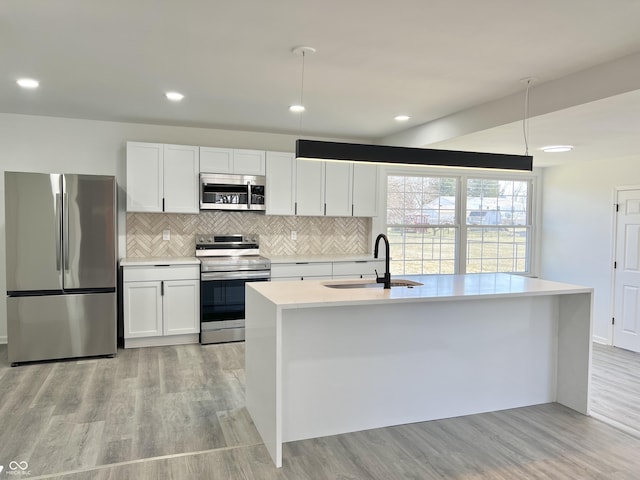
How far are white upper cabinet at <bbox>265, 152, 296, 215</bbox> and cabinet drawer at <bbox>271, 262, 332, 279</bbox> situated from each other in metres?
0.68

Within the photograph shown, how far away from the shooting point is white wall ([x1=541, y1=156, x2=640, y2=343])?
5621 millimetres

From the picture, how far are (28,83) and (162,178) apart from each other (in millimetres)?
1555

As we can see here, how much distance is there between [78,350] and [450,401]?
135 inches

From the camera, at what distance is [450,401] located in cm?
322

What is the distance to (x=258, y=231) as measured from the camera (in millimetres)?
5711

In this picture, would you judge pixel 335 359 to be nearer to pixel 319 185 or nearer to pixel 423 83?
pixel 423 83

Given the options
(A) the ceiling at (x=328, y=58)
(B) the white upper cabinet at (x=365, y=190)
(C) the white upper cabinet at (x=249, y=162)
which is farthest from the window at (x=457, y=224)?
(C) the white upper cabinet at (x=249, y=162)

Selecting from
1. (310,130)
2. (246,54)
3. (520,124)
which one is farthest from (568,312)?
(310,130)

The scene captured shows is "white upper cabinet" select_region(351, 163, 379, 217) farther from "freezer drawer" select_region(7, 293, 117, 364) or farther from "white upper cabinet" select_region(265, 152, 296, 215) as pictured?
"freezer drawer" select_region(7, 293, 117, 364)

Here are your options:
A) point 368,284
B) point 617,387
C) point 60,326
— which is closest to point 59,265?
point 60,326

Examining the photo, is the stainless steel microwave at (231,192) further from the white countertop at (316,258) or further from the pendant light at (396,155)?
the pendant light at (396,155)

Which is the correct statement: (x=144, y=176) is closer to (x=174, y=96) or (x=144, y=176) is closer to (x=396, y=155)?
(x=174, y=96)

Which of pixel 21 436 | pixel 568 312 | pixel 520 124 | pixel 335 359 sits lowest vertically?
pixel 21 436

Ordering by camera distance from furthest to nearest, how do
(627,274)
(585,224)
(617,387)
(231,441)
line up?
(585,224)
(627,274)
(617,387)
(231,441)
